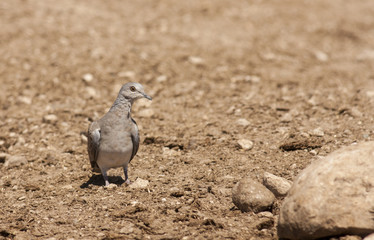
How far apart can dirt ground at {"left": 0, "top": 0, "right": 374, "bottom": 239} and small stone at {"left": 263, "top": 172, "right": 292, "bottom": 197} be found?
0.45 m

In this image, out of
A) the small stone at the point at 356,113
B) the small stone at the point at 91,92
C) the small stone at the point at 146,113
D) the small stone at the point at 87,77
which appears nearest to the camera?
the small stone at the point at 356,113

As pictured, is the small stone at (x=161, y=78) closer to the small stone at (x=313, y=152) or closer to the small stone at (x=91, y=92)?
the small stone at (x=91, y=92)

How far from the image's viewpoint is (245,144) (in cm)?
741

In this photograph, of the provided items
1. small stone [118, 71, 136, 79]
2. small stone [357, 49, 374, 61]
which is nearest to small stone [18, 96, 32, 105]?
small stone [118, 71, 136, 79]

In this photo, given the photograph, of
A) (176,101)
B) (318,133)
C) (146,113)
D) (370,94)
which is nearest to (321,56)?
(370,94)

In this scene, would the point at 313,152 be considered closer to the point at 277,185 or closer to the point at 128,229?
the point at 277,185

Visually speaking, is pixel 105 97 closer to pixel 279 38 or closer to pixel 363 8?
pixel 279 38

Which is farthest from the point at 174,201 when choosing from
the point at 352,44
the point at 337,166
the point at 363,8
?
the point at 363,8

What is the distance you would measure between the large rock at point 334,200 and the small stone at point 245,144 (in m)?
2.49

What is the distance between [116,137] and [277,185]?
2298mm

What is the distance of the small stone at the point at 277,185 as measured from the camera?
5.80 meters

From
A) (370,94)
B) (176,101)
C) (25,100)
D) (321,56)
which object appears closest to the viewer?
(370,94)

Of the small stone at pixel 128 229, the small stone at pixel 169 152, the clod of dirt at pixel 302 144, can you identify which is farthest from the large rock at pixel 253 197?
the small stone at pixel 169 152

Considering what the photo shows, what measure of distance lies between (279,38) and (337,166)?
8.49 meters
